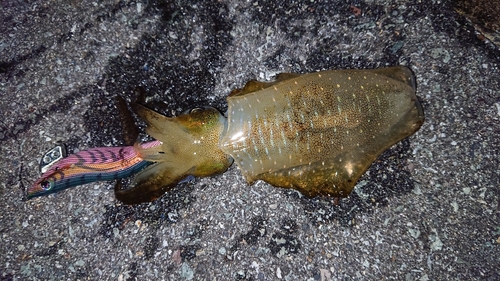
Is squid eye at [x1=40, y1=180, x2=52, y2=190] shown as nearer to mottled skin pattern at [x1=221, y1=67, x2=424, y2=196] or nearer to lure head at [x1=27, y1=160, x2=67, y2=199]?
lure head at [x1=27, y1=160, x2=67, y2=199]

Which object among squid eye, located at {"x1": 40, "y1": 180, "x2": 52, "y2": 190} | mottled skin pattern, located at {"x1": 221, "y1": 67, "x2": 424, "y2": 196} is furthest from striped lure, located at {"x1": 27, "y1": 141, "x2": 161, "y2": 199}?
mottled skin pattern, located at {"x1": 221, "y1": 67, "x2": 424, "y2": 196}

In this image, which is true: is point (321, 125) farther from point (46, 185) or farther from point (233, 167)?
point (46, 185)

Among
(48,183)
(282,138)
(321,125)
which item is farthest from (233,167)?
(48,183)

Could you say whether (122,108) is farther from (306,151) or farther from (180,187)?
(306,151)

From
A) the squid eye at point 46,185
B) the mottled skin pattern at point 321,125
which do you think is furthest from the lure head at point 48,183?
the mottled skin pattern at point 321,125

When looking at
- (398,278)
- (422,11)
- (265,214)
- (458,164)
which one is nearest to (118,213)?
(265,214)

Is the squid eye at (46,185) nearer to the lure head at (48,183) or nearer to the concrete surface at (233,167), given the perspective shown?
the lure head at (48,183)
